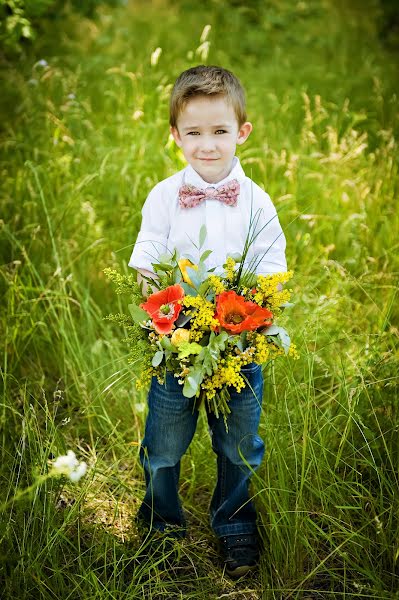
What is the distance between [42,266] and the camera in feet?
8.67

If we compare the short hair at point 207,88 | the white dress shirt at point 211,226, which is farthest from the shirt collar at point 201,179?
the short hair at point 207,88

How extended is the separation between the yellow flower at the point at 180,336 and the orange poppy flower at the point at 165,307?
0.07 ft

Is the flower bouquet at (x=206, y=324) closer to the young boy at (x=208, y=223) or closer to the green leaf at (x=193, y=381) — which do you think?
the green leaf at (x=193, y=381)

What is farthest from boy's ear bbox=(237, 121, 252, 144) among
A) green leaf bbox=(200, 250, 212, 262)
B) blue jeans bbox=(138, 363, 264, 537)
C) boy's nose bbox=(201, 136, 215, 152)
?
→ blue jeans bbox=(138, 363, 264, 537)

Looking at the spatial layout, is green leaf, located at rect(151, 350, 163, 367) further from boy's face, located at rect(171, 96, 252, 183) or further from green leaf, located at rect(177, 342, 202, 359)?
boy's face, located at rect(171, 96, 252, 183)

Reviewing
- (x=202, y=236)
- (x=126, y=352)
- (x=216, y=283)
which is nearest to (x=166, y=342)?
(x=216, y=283)

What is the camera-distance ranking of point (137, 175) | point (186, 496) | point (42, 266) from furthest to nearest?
point (137, 175)
point (42, 266)
point (186, 496)

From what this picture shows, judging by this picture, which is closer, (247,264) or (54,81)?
(247,264)

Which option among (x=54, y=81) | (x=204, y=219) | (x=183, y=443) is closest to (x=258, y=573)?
(x=183, y=443)

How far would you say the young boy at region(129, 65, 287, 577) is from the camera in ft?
6.02

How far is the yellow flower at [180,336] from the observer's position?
164 cm

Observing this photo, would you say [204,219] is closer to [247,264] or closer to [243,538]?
[247,264]

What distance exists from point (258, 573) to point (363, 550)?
0.32 metres

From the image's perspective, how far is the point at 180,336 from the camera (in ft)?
5.39
